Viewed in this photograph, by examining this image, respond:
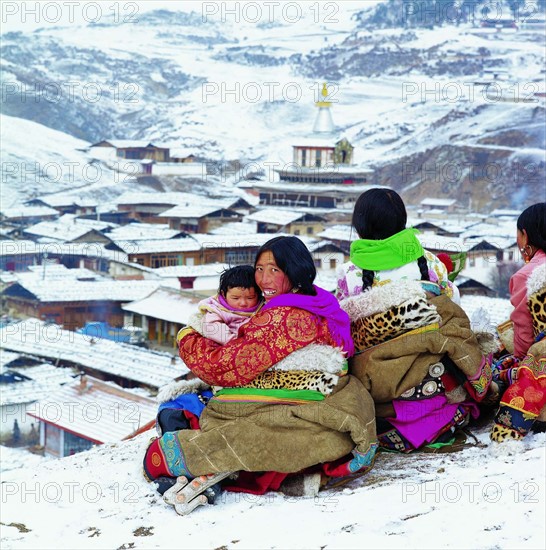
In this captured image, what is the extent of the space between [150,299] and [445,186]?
62.5ft

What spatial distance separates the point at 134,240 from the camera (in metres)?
19.1

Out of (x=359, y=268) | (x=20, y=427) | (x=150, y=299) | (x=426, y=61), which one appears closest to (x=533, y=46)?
(x=426, y=61)

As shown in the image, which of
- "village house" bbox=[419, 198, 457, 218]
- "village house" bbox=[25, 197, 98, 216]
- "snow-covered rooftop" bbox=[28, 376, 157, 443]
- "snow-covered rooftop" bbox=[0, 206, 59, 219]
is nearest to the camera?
"snow-covered rooftop" bbox=[28, 376, 157, 443]

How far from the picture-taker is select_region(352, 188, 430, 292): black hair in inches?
107

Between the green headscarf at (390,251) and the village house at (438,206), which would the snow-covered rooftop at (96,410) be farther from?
the village house at (438,206)

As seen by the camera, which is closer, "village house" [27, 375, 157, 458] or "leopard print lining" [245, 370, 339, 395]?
"leopard print lining" [245, 370, 339, 395]

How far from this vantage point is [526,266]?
2.87 metres

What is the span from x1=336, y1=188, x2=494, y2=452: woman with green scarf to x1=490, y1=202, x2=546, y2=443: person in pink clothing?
0.13m

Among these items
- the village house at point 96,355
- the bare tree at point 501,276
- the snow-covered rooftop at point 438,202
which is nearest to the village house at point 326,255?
the bare tree at point 501,276

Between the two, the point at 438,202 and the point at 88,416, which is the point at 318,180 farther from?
the point at 88,416

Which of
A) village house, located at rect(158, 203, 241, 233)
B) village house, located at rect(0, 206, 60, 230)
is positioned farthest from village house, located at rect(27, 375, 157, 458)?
village house, located at rect(0, 206, 60, 230)

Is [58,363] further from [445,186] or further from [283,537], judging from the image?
[445,186]

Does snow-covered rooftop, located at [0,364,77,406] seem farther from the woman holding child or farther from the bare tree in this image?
the bare tree

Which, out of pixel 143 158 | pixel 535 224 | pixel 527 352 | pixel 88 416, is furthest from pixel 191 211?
pixel 527 352
